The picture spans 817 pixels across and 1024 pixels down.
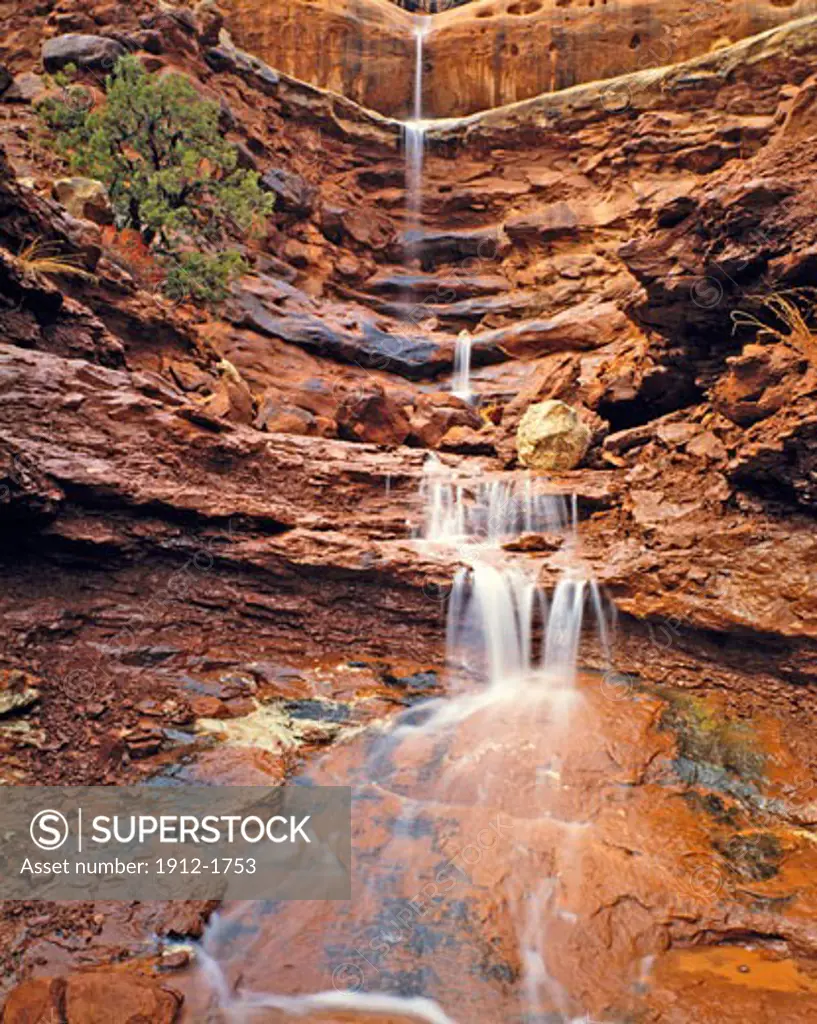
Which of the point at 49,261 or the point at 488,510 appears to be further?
the point at 488,510

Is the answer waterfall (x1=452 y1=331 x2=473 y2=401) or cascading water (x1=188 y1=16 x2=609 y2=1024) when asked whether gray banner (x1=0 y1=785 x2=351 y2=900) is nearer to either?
cascading water (x1=188 y1=16 x2=609 y2=1024)

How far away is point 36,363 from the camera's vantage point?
6.02 meters

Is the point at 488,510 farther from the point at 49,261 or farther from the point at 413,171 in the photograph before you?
the point at 413,171

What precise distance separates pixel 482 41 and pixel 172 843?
27.8 metres

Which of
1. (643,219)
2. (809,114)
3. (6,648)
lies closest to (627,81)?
(643,219)

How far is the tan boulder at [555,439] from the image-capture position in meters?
9.54

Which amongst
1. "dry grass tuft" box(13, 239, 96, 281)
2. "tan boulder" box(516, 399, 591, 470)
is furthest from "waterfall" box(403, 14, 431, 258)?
"dry grass tuft" box(13, 239, 96, 281)

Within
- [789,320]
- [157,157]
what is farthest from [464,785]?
[157,157]

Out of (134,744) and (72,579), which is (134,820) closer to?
(134,744)

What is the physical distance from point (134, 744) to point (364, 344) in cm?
1282

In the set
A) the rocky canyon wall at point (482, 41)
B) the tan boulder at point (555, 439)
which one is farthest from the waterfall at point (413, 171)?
the tan boulder at point (555, 439)

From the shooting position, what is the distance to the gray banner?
3416 millimetres

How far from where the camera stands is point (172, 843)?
378cm

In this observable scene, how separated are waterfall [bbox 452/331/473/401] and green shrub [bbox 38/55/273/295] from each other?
20.4 ft
